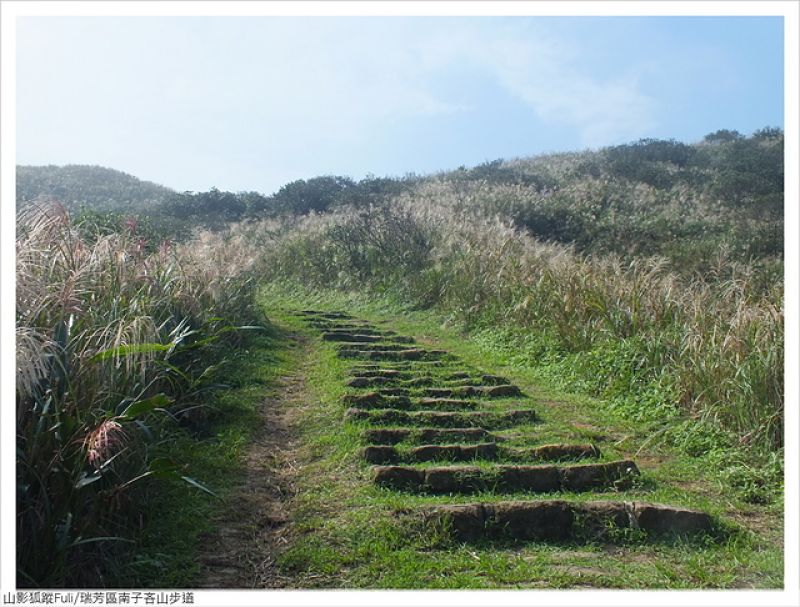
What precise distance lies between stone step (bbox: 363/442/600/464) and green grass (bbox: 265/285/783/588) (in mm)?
176

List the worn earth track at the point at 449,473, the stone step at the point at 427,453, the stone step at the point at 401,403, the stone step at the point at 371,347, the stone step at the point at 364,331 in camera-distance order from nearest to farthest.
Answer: the worn earth track at the point at 449,473 < the stone step at the point at 427,453 < the stone step at the point at 401,403 < the stone step at the point at 371,347 < the stone step at the point at 364,331

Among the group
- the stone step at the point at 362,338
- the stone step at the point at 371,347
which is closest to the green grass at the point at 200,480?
the stone step at the point at 371,347

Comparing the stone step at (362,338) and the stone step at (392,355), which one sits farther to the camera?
the stone step at (362,338)

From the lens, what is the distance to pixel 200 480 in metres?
4.65

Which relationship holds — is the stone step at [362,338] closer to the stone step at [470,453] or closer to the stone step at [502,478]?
the stone step at [470,453]

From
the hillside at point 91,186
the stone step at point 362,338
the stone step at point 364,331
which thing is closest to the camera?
the stone step at point 362,338

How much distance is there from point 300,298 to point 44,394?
446 inches

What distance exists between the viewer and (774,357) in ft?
18.1

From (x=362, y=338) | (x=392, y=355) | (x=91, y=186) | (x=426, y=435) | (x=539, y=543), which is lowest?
(x=539, y=543)

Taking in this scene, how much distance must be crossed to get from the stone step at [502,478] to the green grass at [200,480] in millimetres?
1161

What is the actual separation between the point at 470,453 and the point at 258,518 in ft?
5.57

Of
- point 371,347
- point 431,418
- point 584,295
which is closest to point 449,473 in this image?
point 431,418

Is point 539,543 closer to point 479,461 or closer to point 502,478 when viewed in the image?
point 502,478

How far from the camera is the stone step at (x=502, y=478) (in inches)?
183
